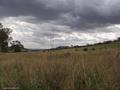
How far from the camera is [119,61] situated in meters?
7.77

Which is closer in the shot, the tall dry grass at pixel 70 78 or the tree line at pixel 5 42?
the tall dry grass at pixel 70 78

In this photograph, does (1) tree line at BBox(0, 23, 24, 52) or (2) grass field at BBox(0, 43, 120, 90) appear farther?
(1) tree line at BBox(0, 23, 24, 52)

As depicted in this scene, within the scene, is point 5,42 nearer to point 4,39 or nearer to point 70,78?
point 4,39

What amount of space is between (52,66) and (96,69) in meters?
1.19

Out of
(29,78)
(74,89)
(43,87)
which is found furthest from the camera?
(29,78)

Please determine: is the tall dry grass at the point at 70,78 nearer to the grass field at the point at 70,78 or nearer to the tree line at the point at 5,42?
the grass field at the point at 70,78

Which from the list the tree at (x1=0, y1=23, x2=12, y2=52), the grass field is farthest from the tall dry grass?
the tree at (x1=0, y1=23, x2=12, y2=52)

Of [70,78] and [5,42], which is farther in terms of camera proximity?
[5,42]

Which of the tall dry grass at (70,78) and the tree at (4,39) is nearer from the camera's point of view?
the tall dry grass at (70,78)

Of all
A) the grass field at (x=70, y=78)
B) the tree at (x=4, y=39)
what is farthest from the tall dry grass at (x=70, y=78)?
the tree at (x=4, y=39)

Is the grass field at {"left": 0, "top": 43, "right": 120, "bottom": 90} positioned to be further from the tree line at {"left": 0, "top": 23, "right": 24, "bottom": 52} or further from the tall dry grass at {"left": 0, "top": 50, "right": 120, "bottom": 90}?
the tree line at {"left": 0, "top": 23, "right": 24, "bottom": 52}

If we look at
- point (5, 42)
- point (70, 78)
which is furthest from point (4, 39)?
point (70, 78)

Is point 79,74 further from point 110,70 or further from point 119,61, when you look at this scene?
point 119,61

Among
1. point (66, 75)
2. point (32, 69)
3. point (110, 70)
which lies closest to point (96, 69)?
point (110, 70)
